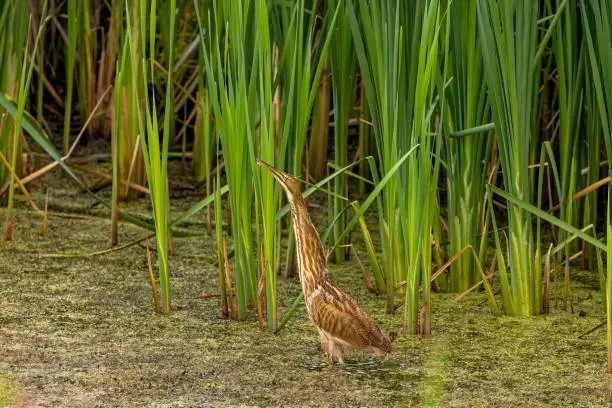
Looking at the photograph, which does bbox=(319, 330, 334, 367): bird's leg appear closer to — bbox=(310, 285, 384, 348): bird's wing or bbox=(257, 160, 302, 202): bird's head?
bbox=(310, 285, 384, 348): bird's wing

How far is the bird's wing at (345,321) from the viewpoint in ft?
7.06

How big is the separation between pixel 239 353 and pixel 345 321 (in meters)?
0.22

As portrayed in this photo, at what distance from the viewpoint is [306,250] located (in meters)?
2.26

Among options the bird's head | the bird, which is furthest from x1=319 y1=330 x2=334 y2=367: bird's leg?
the bird's head

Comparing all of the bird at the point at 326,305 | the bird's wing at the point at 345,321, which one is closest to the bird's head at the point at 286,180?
the bird at the point at 326,305

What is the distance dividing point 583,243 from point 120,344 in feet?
3.75

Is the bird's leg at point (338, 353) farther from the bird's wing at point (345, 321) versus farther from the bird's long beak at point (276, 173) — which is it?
the bird's long beak at point (276, 173)

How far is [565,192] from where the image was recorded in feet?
8.56

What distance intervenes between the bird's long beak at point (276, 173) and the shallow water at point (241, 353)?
0.30m

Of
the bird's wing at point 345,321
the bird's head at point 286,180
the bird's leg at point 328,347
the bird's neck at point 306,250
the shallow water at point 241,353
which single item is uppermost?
the bird's head at point 286,180

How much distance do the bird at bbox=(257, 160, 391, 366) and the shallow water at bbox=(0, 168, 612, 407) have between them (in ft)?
0.15

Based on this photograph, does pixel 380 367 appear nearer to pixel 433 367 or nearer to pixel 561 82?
pixel 433 367

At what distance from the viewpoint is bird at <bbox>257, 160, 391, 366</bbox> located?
215cm

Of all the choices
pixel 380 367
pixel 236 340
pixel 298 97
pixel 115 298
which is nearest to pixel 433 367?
pixel 380 367
